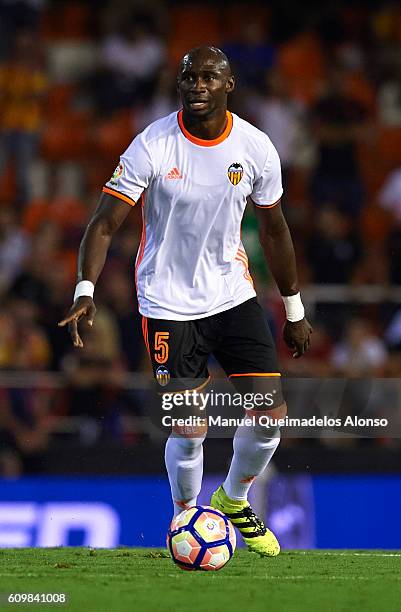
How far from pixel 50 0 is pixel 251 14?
106 inches

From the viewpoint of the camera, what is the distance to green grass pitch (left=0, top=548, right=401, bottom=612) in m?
6.06

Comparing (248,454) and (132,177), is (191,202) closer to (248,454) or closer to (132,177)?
(132,177)

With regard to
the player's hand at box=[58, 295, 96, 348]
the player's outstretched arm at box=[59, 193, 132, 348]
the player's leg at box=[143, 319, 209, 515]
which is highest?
the player's outstretched arm at box=[59, 193, 132, 348]

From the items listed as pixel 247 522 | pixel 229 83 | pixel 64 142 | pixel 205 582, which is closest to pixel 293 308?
pixel 247 522

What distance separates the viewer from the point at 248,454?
8.03 m

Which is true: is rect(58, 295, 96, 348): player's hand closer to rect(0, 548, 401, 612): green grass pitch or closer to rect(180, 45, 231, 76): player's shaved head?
rect(0, 548, 401, 612): green grass pitch

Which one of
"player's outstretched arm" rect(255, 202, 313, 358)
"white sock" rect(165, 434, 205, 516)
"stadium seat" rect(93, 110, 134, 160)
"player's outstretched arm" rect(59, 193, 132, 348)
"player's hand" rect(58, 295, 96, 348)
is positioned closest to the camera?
"player's hand" rect(58, 295, 96, 348)

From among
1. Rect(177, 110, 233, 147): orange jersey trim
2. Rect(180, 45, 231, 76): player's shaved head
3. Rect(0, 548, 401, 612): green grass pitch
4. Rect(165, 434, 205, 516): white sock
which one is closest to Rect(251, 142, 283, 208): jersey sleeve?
Rect(177, 110, 233, 147): orange jersey trim

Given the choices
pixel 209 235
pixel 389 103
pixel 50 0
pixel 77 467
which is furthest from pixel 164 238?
pixel 50 0

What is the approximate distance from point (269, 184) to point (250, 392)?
1229mm

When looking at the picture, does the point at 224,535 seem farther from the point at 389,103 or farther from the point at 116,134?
the point at 389,103

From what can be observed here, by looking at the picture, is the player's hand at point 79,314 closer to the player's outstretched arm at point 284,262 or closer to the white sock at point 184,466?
the white sock at point 184,466

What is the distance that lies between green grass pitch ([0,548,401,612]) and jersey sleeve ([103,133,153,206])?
2.09 metres

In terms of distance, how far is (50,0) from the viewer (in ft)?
59.1
